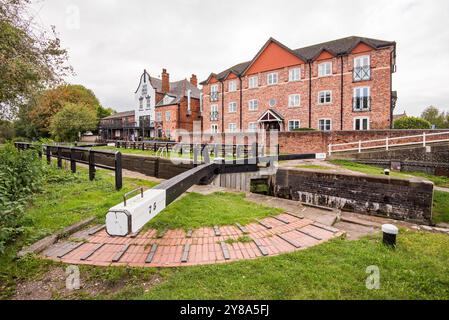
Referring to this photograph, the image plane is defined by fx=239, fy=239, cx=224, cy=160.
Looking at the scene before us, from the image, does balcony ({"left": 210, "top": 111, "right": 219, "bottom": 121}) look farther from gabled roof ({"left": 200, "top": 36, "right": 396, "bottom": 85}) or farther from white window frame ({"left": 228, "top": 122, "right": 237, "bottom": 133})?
gabled roof ({"left": 200, "top": 36, "right": 396, "bottom": 85})

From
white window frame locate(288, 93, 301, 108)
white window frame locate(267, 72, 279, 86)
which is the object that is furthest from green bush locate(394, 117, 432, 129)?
white window frame locate(267, 72, 279, 86)

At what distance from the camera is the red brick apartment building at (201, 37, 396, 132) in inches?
803

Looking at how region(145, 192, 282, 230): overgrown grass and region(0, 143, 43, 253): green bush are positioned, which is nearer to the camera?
region(145, 192, 282, 230): overgrown grass

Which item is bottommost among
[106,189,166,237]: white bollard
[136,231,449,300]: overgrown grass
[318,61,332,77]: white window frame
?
[136,231,449,300]: overgrown grass

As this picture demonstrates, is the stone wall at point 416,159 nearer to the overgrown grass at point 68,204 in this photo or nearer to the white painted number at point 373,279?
the white painted number at point 373,279

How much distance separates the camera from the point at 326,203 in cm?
819

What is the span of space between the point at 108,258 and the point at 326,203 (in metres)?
7.02

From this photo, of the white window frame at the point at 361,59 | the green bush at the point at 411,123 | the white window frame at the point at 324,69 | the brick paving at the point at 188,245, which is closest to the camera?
the brick paving at the point at 188,245

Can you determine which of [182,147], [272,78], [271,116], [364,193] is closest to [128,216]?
[364,193]

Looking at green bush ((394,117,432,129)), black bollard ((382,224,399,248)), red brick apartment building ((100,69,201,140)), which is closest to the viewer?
black bollard ((382,224,399,248))

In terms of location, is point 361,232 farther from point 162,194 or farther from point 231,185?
point 231,185

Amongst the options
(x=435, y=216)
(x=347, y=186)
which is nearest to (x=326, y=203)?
(x=347, y=186)

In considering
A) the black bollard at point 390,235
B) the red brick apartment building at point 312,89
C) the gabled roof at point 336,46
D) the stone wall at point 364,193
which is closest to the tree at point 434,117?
the red brick apartment building at point 312,89

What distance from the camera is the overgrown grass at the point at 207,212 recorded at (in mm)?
4672
